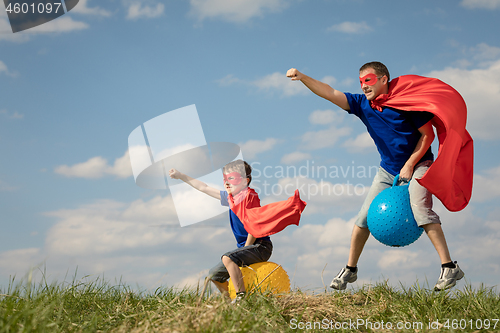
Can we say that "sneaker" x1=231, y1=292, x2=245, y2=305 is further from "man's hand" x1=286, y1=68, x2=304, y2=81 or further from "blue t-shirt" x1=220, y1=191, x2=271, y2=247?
"man's hand" x1=286, y1=68, x2=304, y2=81

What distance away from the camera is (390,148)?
5.35 m

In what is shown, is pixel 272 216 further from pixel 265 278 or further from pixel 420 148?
pixel 420 148

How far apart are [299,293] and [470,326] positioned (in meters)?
1.92

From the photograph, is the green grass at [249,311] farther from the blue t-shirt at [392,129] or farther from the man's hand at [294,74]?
the man's hand at [294,74]

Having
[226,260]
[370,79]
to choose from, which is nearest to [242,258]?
[226,260]

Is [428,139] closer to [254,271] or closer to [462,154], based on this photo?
[462,154]

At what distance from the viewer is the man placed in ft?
16.3

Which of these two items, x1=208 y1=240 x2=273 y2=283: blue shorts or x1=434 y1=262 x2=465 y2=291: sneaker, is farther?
x1=208 y1=240 x2=273 y2=283: blue shorts

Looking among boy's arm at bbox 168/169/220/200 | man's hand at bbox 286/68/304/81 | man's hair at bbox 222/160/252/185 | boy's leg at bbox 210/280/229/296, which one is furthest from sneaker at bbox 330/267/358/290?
man's hand at bbox 286/68/304/81

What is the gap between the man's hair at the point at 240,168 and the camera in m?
6.05

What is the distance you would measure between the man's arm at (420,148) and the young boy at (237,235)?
79.7 inches

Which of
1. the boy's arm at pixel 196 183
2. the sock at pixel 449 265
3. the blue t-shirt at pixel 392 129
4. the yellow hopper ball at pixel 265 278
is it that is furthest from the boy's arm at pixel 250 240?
the sock at pixel 449 265

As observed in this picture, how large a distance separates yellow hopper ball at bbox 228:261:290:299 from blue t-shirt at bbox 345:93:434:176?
6.48ft

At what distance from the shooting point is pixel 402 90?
539 centimetres
